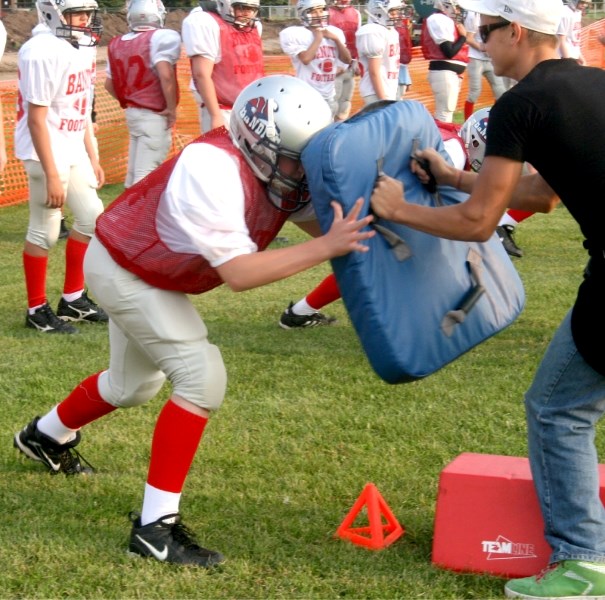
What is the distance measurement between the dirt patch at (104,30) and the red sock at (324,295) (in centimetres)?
2288

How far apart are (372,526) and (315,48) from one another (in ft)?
27.0

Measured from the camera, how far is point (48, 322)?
669cm

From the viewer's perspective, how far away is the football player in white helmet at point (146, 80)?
8508mm

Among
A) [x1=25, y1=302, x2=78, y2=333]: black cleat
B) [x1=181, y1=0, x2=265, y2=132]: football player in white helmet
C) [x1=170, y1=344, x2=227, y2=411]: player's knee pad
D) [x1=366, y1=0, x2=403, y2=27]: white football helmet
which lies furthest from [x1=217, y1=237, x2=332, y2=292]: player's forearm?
[x1=366, y1=0, x2=403, y2=27]: white football helmet

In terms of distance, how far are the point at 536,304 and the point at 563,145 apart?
13.8ft

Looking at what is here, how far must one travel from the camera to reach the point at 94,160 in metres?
7.48

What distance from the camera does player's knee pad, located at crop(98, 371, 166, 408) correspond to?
13.1ft

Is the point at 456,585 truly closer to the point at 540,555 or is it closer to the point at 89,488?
the point at 540,555

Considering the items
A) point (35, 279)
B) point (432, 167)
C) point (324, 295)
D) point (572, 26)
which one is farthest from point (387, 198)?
point (572, 26)

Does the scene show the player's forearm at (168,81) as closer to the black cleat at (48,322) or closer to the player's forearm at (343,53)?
the black cleat at (48,322)

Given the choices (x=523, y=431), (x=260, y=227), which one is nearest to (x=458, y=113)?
(x=523, y=431)

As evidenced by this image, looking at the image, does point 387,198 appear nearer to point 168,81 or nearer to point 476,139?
point 476,139

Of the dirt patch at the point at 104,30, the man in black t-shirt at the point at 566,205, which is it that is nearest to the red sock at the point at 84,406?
the man in black t-shirt at the point at 566,205

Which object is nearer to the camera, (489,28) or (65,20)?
(489,28)
